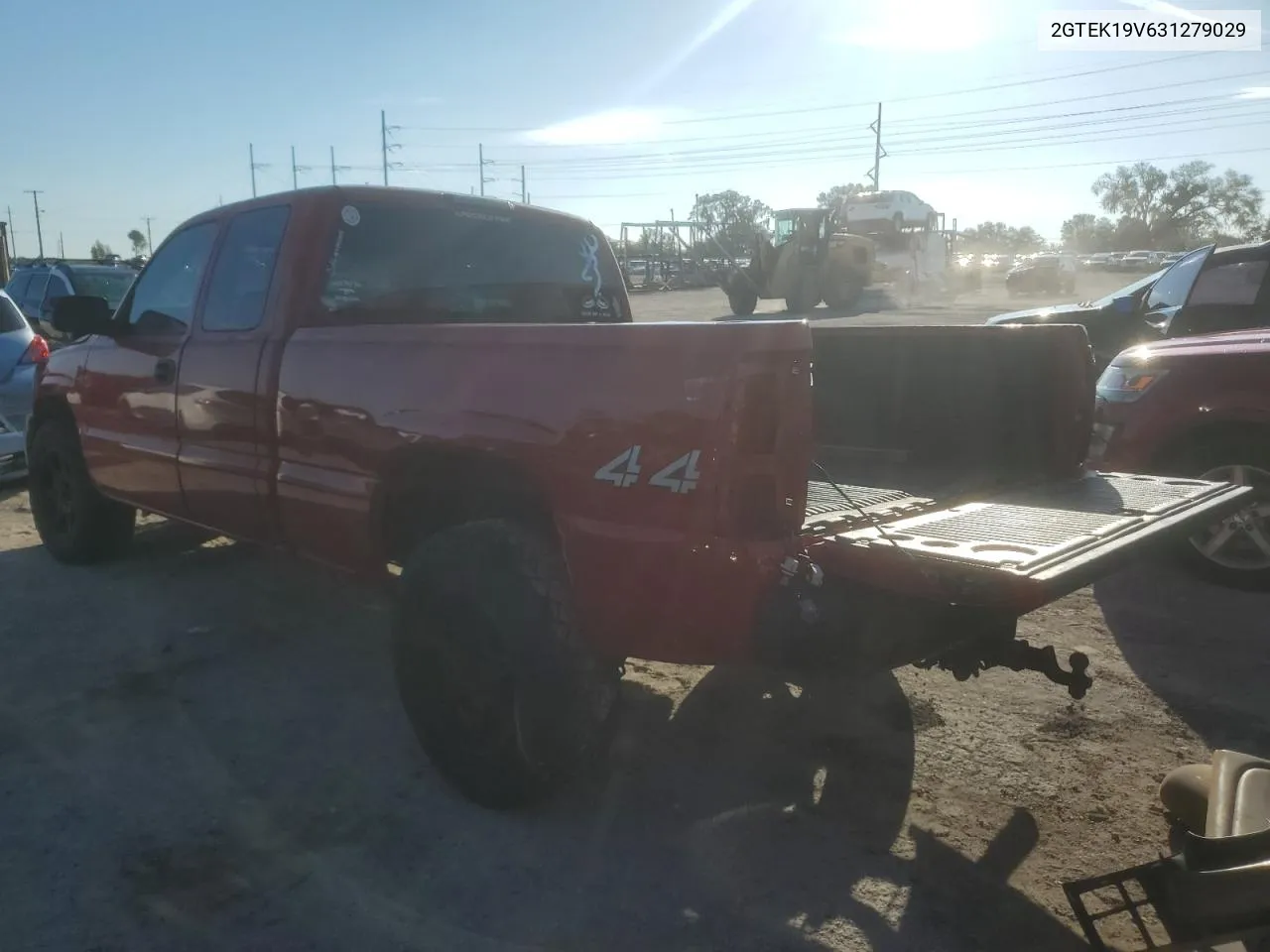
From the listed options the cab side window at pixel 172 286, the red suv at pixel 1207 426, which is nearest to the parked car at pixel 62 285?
the cab side window at pixel 172 286

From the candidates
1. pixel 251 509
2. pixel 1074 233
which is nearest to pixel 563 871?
pixel 251 509

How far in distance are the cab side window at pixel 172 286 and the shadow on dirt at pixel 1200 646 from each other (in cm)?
452

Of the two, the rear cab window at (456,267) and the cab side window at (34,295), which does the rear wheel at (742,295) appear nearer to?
the cab side window at (34,295)

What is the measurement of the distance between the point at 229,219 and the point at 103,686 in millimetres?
2102

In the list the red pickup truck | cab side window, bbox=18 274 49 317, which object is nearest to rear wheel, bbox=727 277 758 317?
cab side window, bbox=18 274 49 317

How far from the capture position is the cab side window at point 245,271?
13.5 feet

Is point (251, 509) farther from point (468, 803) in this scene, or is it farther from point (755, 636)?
point (755, 636)

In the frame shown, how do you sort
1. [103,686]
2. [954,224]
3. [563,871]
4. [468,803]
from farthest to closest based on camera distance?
[954,224], [103,686], [468,803], [563,871]

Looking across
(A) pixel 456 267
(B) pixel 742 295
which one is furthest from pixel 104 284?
(B) pixel 742 295

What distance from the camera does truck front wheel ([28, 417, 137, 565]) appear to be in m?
5.61

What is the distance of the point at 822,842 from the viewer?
297 centimetres

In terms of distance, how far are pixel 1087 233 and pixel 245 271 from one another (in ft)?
308

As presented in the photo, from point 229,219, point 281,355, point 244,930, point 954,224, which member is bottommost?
point 244,930

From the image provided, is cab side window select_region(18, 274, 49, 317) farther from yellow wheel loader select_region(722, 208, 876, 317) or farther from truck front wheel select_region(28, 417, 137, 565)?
yellow wheel loader select_region(722, 208, 876, 317)
